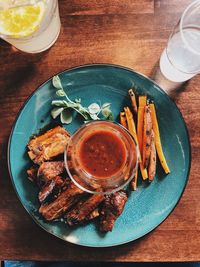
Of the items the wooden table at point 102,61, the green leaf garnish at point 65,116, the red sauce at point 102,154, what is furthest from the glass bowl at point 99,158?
the wooden table at point 102,61

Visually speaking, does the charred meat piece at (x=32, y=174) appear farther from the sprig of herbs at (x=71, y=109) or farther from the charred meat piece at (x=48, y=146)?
the sprig of herbs at (x=71, y=109)

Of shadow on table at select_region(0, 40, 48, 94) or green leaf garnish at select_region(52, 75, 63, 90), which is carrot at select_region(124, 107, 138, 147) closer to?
green leaf garnish at select_region(52, 75, 63, 90)

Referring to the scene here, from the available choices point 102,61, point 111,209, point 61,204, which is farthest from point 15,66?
point 111,209

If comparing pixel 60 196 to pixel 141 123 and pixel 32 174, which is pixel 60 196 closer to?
pixel 32 174

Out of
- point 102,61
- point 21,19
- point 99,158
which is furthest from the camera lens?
point 102,61

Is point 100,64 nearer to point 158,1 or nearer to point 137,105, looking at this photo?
point 137,105

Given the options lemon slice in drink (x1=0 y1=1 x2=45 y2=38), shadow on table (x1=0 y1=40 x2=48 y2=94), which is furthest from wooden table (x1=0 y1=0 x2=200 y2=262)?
lemon slice in drink (x1=0 y1=1 x2=45 y2=38)
